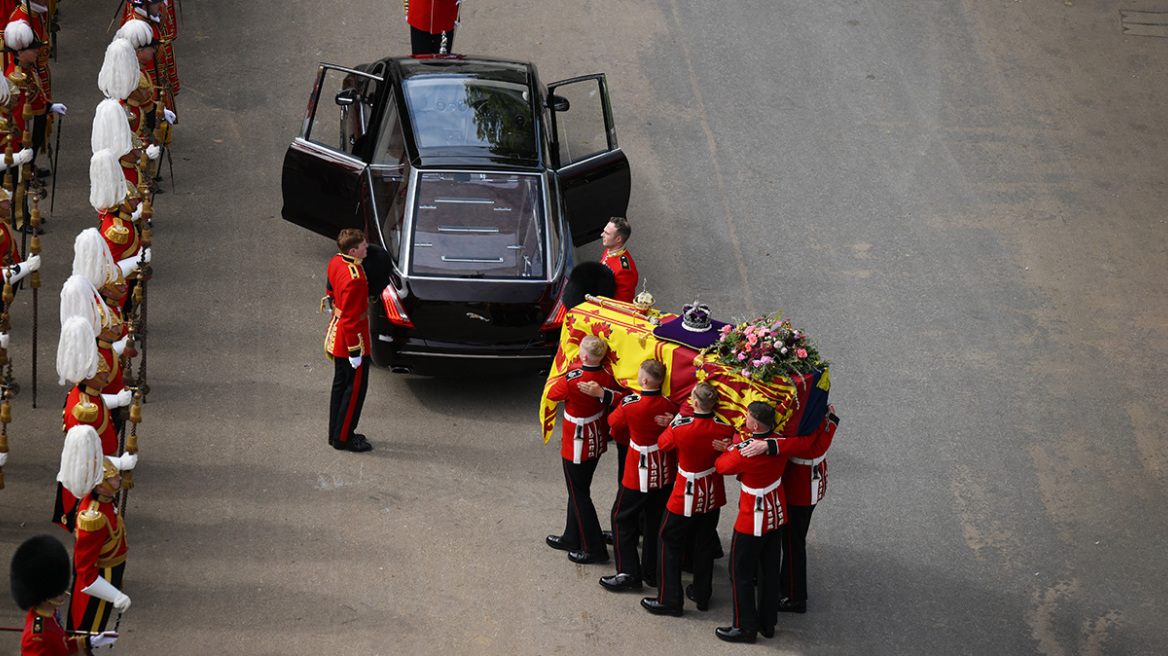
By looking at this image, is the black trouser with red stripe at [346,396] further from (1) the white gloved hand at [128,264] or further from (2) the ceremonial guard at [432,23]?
(2) the ceremonial guard at [432,23]

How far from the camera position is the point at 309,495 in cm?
823

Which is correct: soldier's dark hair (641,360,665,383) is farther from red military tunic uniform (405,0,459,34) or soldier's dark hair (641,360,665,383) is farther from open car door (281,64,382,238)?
red military tunic uniform (405,0,459,34)

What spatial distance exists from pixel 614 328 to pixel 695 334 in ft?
1.64

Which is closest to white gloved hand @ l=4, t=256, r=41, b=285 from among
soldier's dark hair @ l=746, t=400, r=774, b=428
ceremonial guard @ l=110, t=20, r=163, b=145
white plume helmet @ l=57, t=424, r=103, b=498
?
ceremonial guard @ l=110, t=20, r=163, b=145

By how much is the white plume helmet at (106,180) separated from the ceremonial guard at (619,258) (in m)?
3.39

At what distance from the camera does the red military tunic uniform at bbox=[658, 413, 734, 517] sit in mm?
6871

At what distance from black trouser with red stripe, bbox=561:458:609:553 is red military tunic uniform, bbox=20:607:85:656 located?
299 cm

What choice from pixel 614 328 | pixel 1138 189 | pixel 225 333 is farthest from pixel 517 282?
pixel 1138 189

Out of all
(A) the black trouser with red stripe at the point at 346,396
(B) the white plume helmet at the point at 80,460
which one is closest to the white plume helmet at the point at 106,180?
(A) the black trouser with red stripe at the point at 346,396

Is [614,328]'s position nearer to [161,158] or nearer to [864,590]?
[864,590]

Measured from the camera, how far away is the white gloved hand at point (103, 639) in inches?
243

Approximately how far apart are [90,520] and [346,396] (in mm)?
2416

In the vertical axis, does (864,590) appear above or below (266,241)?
below

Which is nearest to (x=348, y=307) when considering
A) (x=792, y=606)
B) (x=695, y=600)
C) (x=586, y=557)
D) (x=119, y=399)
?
(x=119, y=399)
